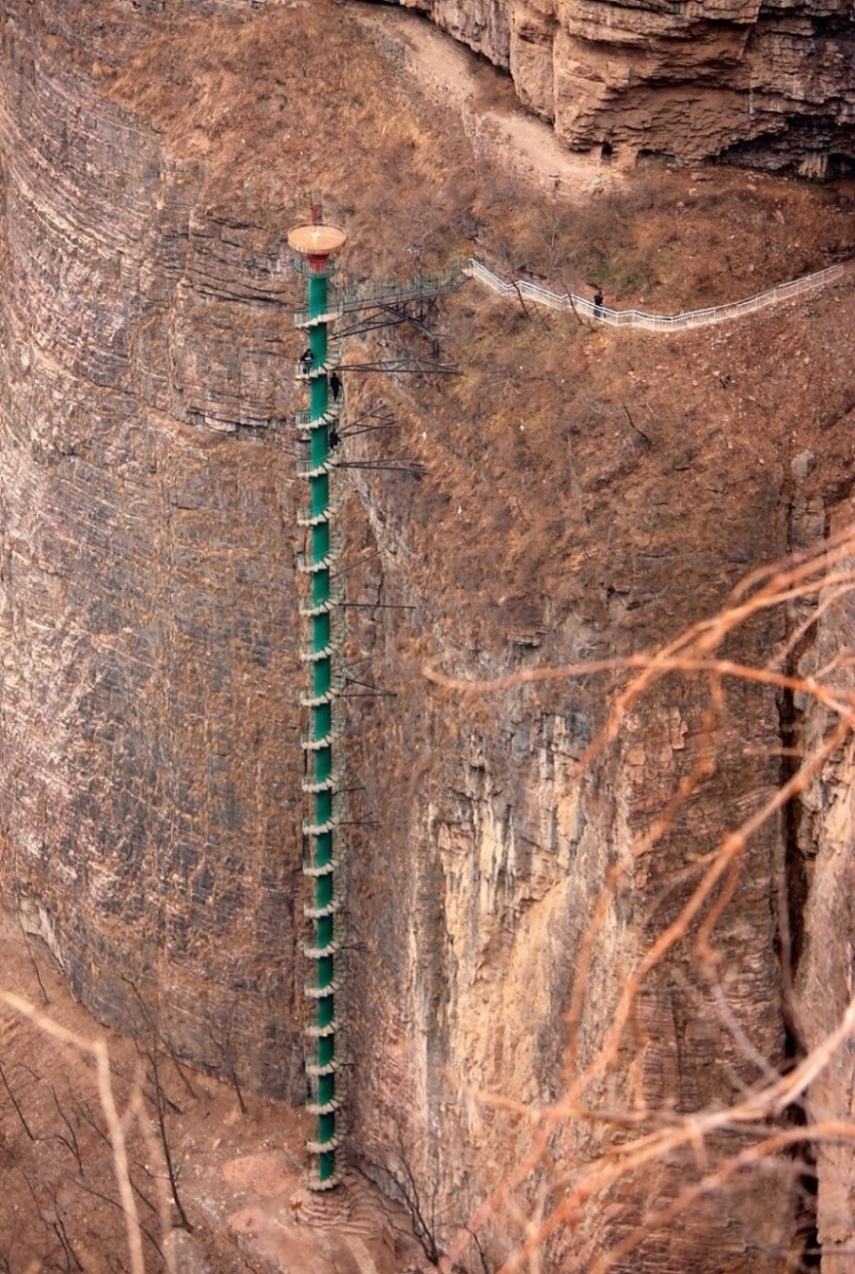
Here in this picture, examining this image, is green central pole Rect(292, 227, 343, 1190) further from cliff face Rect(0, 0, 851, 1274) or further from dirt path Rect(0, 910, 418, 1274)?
dirt path Rect(0, 910, 418, 1274)

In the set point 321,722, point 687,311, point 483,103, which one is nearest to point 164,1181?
point 321,722

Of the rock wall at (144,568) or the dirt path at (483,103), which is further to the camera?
the rock wall at (144,568)

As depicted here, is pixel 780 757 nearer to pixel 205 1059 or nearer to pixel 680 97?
pixel 680 97

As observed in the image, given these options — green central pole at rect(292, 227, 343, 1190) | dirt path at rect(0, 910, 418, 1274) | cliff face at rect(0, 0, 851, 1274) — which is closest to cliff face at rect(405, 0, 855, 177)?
cliff face at rect(0, 0, 851, 1274)

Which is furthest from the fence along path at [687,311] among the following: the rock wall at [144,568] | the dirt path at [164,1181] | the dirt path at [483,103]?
the dirt path at [164,1181]

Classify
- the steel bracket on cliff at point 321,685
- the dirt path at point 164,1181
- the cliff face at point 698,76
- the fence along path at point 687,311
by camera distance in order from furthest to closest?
the dirt path at point 164,1181
the cliff face at point 698,76
the fence along path at point 687,311
the steel bracket on cliff at point 321,685

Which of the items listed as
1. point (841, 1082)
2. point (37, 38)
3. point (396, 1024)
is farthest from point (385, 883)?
point (37, 38)

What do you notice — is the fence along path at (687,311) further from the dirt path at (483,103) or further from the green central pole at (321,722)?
the green central pole at (321,722)
